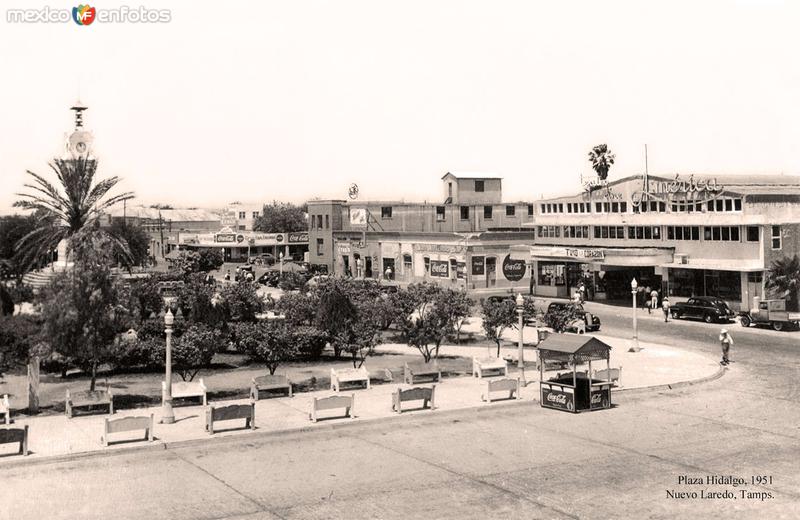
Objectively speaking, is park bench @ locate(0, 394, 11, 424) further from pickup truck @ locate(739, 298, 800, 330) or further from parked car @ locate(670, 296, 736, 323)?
parked car @ locate(670, 296, 736, 323)

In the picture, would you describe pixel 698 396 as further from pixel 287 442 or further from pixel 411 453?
pixel 287 442

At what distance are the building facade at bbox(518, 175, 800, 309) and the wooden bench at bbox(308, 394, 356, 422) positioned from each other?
32.3 m

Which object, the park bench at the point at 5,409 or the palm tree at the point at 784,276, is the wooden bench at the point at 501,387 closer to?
the park bench at the point at 5,409

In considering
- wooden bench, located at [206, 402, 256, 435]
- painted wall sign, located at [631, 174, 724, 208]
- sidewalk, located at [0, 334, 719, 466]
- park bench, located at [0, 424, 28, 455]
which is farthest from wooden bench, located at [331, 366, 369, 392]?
painted wall sign, located at [631, 174, 724, 208]

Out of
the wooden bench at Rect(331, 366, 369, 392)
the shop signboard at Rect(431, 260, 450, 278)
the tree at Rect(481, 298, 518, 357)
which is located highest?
the shop signboard at Rect(431, 260, 450, 278)

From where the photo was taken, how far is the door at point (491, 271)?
68.6 meters

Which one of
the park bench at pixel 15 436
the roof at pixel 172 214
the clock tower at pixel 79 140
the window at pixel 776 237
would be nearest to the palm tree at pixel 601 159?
the window at pixel 776 237

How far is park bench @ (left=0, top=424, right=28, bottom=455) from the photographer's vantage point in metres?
18.0

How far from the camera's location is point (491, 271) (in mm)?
68812

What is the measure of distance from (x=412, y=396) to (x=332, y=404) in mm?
2237

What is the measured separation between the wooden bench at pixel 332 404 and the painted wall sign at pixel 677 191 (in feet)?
111

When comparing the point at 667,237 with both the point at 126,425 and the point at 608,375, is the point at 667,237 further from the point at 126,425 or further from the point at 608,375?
the point at 126,425

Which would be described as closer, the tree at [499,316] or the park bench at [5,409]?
the park bench at [5,409]

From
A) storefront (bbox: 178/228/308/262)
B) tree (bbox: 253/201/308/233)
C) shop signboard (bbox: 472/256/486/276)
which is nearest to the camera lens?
shop signboard (bbox: 472/256/486/276)
